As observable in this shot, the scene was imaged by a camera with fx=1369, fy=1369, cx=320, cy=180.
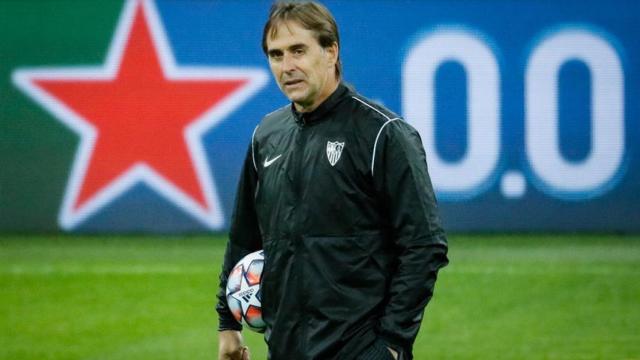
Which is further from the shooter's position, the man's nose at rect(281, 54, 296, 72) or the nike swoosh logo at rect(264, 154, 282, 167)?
the nike swoosh logo at rect(264, 154, 282, 167)

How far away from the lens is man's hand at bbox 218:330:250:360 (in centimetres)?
442

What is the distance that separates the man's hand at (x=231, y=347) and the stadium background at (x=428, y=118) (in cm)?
820

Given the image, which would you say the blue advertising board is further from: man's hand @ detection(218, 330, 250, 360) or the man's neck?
the man's neck

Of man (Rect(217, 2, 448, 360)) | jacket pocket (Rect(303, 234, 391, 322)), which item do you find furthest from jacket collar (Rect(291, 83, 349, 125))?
jacket pocket (Rect(303, 234, 391, 322))

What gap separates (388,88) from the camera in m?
14.0

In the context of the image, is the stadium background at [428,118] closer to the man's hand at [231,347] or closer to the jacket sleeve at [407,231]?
the man's hand at [231,347]

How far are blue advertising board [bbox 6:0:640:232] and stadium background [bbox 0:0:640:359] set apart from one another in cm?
1

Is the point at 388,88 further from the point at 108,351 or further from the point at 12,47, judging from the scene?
the point at 108,351

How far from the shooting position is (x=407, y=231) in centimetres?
389

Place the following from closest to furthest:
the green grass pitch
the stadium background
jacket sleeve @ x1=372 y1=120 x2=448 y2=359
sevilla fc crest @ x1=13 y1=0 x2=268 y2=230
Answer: jacket sleeve @ x1=372 y1=120 x2=448 y2=359 < the green grass pitch < the stadium background < sevilla fc crest @ x1=13 y1=0 x2=268 y2=230

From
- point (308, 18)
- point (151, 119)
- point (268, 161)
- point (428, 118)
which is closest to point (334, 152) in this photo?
point (268, 161)

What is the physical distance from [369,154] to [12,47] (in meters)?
11.2

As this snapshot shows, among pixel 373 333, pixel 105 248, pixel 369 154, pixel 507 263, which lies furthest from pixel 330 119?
pixel 105 248

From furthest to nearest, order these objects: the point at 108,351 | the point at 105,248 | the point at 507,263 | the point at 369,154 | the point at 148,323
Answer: the point at 105,248 < the point at 507,263 < the point at 148,323 < the point at 108,351 < the point at 369,154
